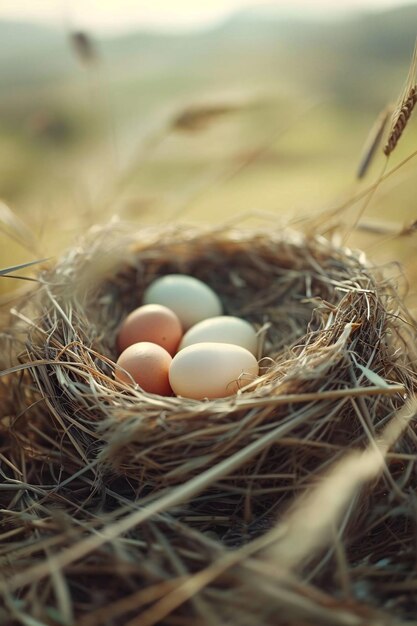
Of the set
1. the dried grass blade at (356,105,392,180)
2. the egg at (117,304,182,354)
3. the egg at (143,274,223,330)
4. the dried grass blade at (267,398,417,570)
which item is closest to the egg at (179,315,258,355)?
the egg at (117,304,182,354)

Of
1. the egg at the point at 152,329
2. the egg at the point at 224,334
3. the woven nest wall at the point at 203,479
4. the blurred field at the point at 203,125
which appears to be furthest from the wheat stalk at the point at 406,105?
the egg at the point at 152,329

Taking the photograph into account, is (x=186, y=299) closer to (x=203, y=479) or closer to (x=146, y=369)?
(x=146, y=369)

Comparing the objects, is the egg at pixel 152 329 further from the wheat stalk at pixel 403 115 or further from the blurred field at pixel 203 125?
the wheat stalk at pixel 403 115

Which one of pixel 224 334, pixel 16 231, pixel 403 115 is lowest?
pixel 224 334

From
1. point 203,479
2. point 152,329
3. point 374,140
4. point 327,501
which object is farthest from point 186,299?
point 327,501

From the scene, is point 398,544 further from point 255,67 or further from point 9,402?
point 255,67

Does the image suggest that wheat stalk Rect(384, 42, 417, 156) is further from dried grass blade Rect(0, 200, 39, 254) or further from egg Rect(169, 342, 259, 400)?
dried grass blade Rect(0, 200, 39, 254)

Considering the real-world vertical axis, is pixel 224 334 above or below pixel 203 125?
below
